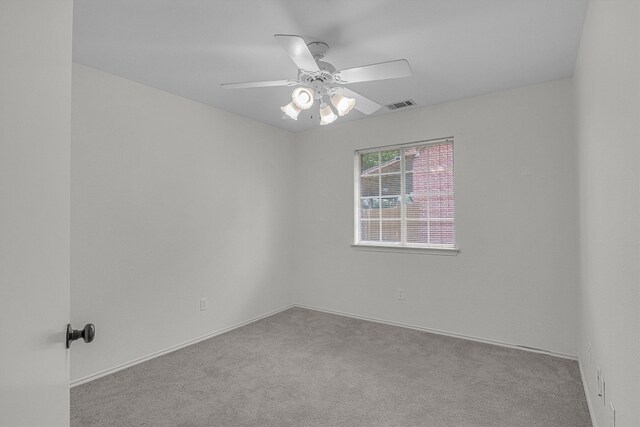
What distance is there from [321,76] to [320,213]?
2.49m

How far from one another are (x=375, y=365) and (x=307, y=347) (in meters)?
0.71

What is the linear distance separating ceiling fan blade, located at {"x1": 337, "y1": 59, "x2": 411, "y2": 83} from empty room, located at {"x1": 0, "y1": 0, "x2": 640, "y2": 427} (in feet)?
0.04

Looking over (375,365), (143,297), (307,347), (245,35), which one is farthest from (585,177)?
(143,297)

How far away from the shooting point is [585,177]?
2.20 metres

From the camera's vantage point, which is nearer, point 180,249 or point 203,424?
point 203,424

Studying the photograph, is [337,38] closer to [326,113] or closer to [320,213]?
[326,113]

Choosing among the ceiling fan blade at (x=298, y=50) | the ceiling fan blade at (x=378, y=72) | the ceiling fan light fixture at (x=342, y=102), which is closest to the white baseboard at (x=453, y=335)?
the ceiling fan light fixture at (x=342, y=102)

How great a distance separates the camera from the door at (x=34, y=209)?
70 centimetres

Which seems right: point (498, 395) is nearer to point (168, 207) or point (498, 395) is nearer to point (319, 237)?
point (319, 237)

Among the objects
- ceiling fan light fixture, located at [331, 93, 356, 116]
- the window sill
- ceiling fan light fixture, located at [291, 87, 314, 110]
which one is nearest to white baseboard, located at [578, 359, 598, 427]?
the window sill

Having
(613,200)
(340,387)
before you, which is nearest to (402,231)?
(340,387)

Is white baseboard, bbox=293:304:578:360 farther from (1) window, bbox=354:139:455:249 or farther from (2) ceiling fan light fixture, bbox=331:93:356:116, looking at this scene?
(2) ceiling fan light fixture, bbox=331:93:356:116

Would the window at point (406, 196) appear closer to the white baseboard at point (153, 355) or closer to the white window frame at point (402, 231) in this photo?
the white window frame at point (402, 231)

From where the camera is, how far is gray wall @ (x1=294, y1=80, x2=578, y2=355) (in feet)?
9.72
